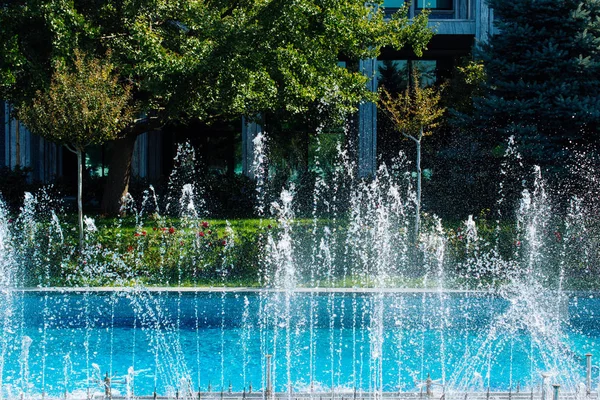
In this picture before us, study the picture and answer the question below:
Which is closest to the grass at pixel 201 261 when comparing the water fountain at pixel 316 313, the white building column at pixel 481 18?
the water fountain at pixel 316 313

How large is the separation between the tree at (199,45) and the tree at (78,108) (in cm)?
84

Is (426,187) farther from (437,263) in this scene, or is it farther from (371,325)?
(371,325)

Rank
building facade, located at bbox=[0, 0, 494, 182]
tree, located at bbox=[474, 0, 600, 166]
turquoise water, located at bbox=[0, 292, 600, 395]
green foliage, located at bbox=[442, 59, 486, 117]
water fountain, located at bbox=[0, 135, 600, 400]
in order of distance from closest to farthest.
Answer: water fountain, located at bbox=[0, 135, 600, 400] → turquoise water, located at bbox=[0, 292, 600, 395] → tree, located at bbox=[474, 0, 600, 166] → green foliage, located at bbox=[442, 59, 486, 117] → building facade, located at bbox=[0, 0, 494, 182]

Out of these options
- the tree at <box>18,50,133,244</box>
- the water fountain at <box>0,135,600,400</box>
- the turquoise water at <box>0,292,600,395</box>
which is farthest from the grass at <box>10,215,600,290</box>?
the turquoise water at <box>0,292,600,395</box>

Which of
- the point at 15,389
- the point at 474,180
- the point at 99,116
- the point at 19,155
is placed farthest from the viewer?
the point at 19,155

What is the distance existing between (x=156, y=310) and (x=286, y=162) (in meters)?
11.3

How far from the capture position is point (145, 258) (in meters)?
12.1

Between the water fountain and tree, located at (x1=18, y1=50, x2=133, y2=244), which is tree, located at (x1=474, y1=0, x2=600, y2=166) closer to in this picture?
the water fountain

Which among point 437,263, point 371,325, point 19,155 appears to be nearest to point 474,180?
point 437,263

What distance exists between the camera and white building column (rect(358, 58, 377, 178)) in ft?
65.1

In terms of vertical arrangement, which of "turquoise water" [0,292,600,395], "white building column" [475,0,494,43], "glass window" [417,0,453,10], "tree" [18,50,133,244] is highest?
"glass window" [417,0,453,10]

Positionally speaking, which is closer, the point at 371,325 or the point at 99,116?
the point at 371,325

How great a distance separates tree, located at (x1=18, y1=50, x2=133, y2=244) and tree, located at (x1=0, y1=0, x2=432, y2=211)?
844mm

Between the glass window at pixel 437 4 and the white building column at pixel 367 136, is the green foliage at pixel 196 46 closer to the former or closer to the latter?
the white building column at pixel 367 136
